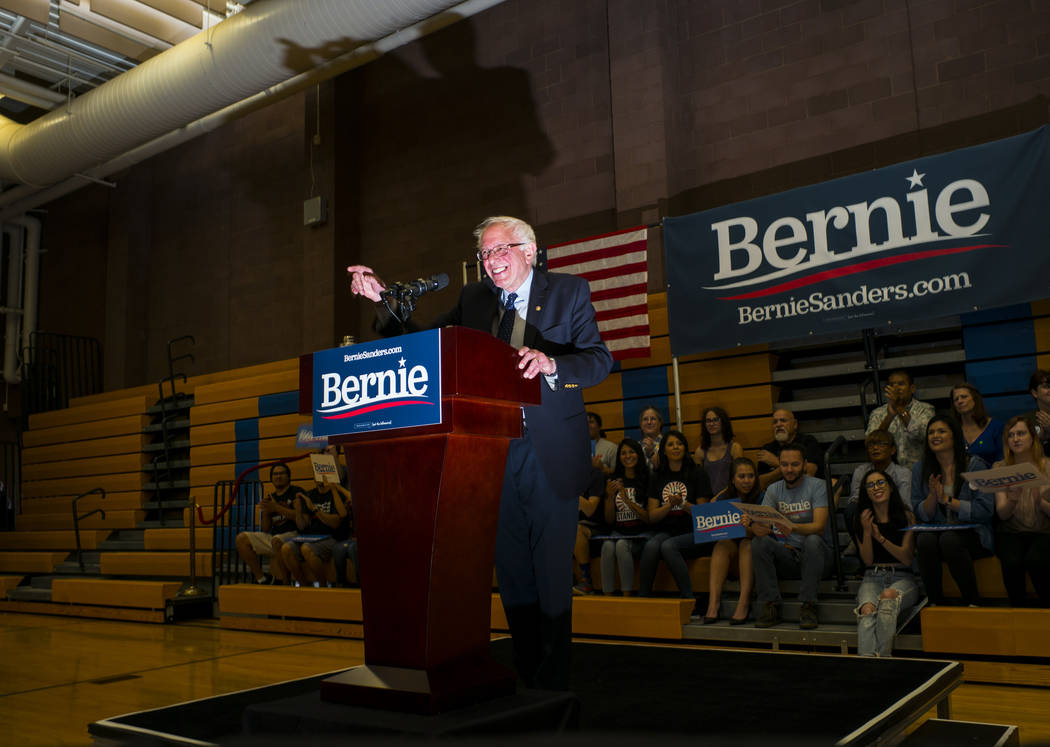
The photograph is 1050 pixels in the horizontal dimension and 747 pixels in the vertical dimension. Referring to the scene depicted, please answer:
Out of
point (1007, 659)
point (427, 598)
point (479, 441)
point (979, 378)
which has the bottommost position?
point (1007, 659)

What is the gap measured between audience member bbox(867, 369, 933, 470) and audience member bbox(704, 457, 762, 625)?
2.44 ft

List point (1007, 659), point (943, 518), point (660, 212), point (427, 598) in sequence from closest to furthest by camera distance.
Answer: point (427, 598)
point (1007, 659)
point (943, 518)
point (660, 212)

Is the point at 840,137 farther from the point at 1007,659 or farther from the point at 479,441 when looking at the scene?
the point at 479,441

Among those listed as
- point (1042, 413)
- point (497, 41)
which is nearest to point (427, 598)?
point (1042, 413)

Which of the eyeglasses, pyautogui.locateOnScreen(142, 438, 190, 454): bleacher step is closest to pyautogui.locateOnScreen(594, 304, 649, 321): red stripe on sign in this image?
the eyeglasses

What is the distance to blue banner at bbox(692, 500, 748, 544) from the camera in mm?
4422

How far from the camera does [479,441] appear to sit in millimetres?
1789

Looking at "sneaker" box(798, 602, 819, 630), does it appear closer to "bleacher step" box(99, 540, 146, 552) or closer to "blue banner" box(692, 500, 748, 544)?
"blue banner" box(692, 500, 748, 544)

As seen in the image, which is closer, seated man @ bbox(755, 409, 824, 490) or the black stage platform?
the black stage platform

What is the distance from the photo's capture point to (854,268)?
530 centimetres

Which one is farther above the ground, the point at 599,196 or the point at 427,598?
the point at 599,196

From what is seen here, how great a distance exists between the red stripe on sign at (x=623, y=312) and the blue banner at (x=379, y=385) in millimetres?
4484

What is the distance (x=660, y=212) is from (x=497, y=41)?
285 centimetres

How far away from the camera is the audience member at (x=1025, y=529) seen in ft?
12.3
